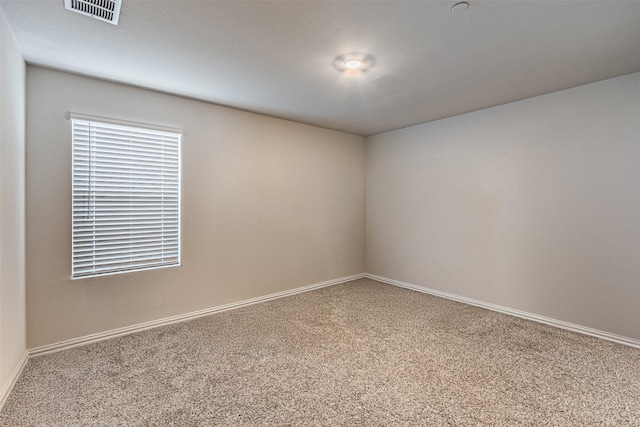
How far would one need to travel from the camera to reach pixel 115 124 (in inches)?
113

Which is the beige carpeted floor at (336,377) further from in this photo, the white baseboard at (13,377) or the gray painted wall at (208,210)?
the gray painted wall at (208,210)

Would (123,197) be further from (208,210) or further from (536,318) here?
(536,318)

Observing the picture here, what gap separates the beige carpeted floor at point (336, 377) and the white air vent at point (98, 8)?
2383 mm

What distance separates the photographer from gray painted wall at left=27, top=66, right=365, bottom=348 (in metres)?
2.59

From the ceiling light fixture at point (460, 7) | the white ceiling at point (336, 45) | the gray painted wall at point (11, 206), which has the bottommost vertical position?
the gray painted wall at point (11, 206)

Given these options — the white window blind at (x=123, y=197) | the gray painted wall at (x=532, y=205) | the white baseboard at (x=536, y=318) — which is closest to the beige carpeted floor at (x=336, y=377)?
the white baseboard at (x=536, y=318)

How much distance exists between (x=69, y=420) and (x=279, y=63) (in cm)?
274

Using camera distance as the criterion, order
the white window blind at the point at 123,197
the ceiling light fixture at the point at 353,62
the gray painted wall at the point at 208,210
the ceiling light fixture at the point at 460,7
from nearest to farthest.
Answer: the ceiling light fixture at the point at 460,7
the ceiling light fixture at the point at 353,62
the gray painted wall at the point at 208,210
the white window blind at the point at 123,197

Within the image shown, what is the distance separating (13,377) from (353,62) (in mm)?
3341

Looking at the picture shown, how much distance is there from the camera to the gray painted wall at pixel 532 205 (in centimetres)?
280

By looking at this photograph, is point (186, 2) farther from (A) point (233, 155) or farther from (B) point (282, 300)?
(B) point (282, 300)

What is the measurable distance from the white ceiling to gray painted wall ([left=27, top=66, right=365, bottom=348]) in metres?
0.29

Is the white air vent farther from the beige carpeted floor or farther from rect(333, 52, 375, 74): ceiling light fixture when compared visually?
the beige carpeted floor

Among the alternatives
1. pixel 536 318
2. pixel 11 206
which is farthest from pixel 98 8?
Result: pixel 536 318
